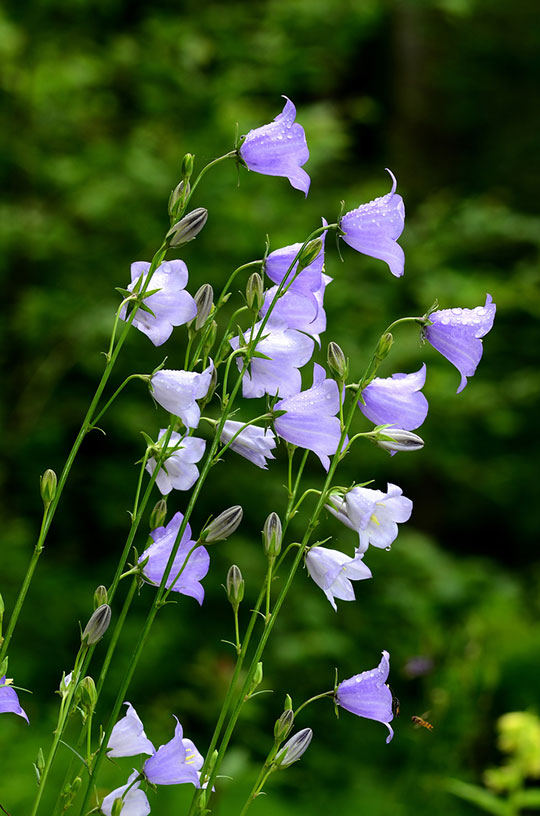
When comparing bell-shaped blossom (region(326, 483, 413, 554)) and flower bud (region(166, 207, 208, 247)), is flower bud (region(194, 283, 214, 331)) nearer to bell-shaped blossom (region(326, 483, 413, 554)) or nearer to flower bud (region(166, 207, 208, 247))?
flower bud (region(166, 207, 208, 247))

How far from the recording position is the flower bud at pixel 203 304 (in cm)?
76


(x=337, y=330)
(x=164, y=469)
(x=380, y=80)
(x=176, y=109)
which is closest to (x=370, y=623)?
(x=337, y=330)

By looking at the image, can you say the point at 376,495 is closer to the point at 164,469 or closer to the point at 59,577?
the point at 164,469

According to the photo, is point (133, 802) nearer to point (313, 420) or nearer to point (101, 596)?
point (101, 596)

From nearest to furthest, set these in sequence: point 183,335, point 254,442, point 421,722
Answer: point 254,442 → point 421,722 → point 183,335

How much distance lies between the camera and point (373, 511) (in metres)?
0.75

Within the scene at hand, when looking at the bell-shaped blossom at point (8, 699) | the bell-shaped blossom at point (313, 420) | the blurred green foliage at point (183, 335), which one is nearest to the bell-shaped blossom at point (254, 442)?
the bell-shaped blossom at point (313, 420)

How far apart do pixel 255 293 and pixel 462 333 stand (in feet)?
0.64

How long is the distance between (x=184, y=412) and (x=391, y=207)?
26 cm

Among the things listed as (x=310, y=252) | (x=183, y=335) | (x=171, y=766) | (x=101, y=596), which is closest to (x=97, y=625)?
(x=101, y=596)

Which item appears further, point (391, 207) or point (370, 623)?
point (370, 623)

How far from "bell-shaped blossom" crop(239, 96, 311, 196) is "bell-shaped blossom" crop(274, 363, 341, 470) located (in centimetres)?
18

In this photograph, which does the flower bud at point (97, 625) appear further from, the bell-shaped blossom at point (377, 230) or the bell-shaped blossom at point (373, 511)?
the bell-shaped blossom at point (377, 230)

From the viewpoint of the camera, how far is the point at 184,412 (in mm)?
734
